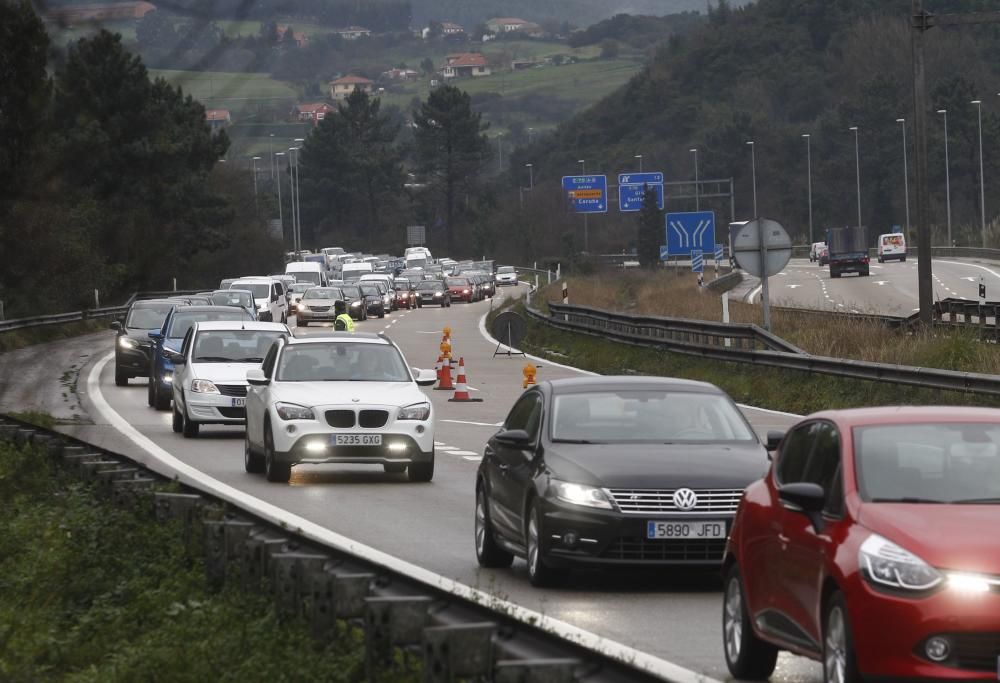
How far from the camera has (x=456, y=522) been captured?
1714 centimetres

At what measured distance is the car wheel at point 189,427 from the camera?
2709 centimetres

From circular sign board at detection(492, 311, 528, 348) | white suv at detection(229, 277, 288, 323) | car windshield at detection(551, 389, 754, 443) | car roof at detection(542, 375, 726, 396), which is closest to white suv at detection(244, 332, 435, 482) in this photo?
car roof at detection(542, 375, 726, 396)

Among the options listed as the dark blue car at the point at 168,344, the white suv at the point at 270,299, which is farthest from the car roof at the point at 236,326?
the white suv at the point at 270,299

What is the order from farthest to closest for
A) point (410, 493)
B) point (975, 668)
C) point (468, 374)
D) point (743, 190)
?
point (743, 190)
point (468, 374)
point (410, 493)
point (975, 668)

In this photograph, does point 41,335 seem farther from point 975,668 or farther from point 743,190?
point 743,190

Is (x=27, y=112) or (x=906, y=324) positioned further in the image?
(x=906, y=324)

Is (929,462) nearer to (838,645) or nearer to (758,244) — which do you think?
(838,645)

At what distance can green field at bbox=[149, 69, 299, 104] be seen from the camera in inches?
170

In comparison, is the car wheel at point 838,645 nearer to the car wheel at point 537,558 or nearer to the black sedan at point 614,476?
the black sedan at point 614,476

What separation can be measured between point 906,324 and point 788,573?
29.1 meters

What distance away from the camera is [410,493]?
20078 mm

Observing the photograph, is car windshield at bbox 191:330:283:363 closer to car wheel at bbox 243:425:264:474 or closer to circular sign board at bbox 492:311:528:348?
car wheel at bbox 243:425:264:474

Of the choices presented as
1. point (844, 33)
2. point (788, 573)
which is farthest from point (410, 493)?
point (844, 33)

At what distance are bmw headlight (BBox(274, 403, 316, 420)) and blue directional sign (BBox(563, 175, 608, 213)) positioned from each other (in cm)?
10370
